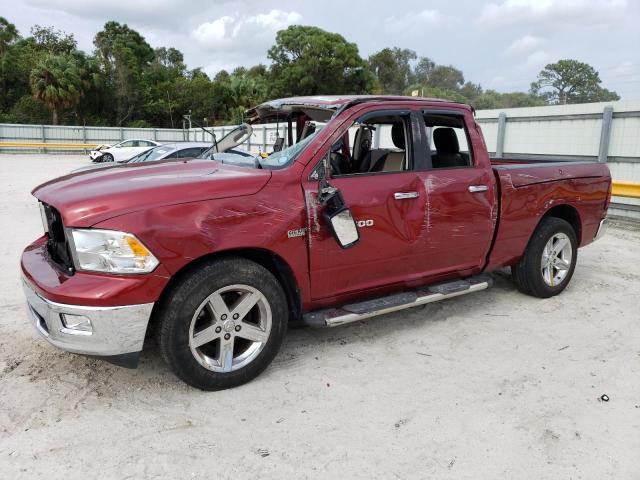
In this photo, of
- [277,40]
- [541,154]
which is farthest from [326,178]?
[277,40]

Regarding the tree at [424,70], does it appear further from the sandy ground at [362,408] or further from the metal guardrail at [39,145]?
the sandy ground at [362,408]

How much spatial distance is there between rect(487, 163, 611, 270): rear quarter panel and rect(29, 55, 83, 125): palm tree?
139 ft

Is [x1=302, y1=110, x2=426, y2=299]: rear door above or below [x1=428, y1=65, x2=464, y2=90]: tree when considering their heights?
below

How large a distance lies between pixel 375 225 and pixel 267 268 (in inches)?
33.6

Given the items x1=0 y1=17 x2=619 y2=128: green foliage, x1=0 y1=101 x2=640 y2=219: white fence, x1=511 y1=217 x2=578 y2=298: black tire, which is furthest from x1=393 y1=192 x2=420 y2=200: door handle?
x1=0 y1=17 x2=619 y2=128: green foliage

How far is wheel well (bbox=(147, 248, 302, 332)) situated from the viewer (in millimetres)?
3133

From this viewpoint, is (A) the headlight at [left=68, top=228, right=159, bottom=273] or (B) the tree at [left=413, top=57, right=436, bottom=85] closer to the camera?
(A) the headlight at [left=68, top=228, right=159, bottom=273]

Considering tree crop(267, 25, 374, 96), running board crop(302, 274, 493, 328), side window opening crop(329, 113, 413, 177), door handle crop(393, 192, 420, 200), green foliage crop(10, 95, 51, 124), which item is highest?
tree crop(267, 25, 374, 96)

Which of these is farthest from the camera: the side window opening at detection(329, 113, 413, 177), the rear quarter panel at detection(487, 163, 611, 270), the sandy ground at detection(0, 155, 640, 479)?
the rear quarter panel at detection(487, 163, 611, 270)

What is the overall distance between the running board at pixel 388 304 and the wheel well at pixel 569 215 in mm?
1251

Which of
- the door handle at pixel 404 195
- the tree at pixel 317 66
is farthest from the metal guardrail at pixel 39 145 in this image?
the door handle at pixel 404 195

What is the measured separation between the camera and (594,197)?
5.41m

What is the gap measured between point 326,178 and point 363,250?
60 cm

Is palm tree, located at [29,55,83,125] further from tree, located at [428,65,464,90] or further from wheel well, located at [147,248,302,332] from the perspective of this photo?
tree, located at [428,65,464,90]
